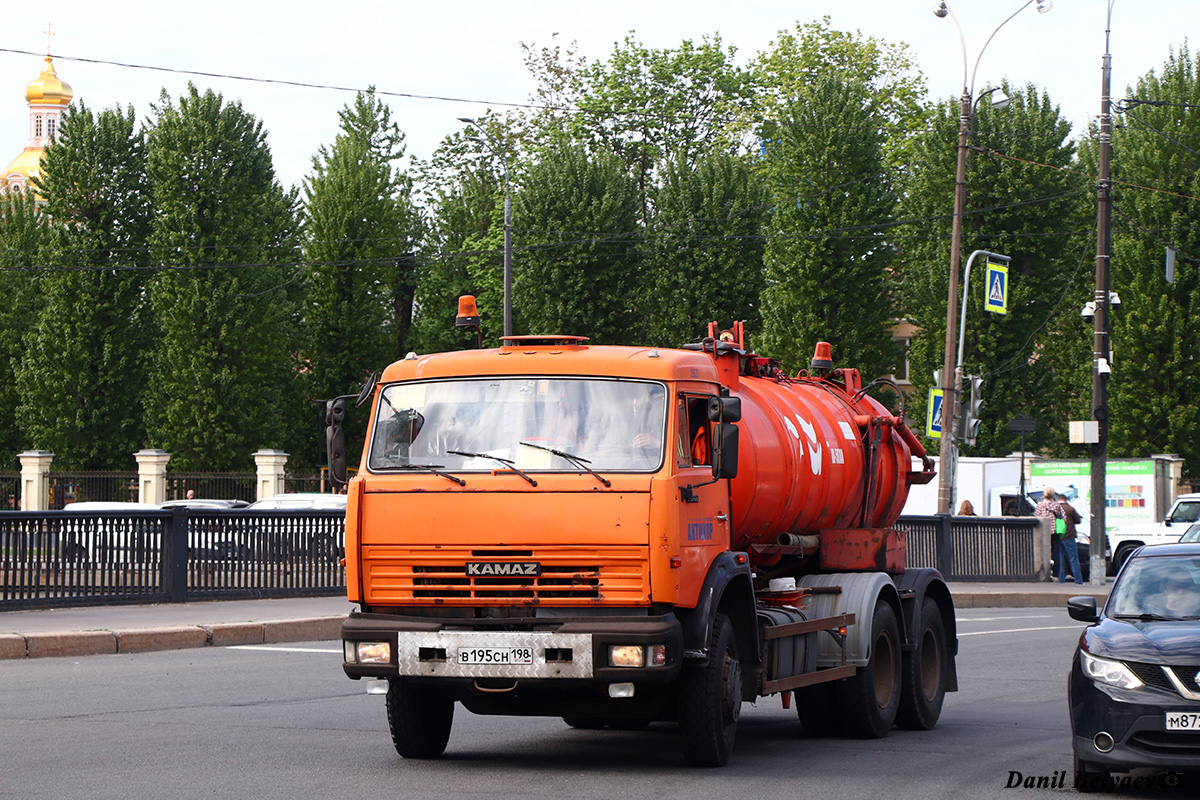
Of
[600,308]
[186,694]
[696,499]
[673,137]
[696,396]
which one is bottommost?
[186,694]

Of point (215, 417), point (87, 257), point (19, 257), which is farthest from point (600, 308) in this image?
point (19, 257)

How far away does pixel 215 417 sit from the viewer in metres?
51.4

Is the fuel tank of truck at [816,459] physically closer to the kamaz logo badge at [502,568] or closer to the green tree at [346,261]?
the kamaz logo badge at [502,568]

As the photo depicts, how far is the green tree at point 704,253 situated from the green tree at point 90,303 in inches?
722

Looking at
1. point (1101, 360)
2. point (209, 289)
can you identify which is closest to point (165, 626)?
point (1101, 360)

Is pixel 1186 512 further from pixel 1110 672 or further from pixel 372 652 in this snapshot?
pixel 372 652

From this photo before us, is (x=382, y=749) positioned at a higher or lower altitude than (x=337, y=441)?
lower

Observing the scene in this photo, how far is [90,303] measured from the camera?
172 ft

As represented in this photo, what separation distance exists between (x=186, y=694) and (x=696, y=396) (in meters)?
5.80

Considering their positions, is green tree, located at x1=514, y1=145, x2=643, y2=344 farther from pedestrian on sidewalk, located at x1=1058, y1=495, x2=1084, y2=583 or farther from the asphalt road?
the asphalt road

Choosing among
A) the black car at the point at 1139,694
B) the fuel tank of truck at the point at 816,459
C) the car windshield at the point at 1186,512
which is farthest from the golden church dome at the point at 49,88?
the black car at the point at 1139,694

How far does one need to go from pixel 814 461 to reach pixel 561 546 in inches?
138

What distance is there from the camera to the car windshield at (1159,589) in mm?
8773

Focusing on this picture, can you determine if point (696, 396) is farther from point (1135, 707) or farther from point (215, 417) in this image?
point (215, 417)
